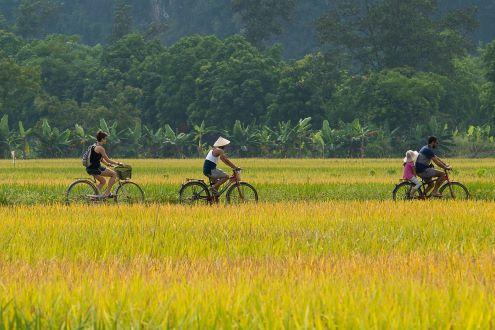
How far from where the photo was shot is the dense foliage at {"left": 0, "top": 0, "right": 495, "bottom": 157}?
204ft

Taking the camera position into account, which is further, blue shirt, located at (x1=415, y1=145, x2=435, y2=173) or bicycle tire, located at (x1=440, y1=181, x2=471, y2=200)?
bicycle tire, located at (x1=440, y1=181, x2=471, y2=200)

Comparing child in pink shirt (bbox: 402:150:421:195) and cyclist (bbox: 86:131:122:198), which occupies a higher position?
cyclist (bbox: 86:131:122:198)

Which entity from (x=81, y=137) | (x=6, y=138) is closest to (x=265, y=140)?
(x=81, y=137)

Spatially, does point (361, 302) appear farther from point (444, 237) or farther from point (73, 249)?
point (444, 237)

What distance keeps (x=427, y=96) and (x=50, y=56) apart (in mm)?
→ 32568

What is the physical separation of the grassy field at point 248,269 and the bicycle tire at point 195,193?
3242 mm

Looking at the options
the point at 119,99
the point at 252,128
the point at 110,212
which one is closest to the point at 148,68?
the point at 119,99

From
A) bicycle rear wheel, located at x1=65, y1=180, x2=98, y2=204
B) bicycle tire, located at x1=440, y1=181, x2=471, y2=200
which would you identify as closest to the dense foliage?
bicycle tire, located at x1=440, y1=181, x2=471, y2=200

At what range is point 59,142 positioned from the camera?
60.2 m

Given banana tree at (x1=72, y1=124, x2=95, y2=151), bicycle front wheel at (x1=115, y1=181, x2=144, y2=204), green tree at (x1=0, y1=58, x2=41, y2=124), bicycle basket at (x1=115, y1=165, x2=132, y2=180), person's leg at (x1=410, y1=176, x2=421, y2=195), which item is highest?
green tree at (x1=0, y1=58, x2=41, y2=124)

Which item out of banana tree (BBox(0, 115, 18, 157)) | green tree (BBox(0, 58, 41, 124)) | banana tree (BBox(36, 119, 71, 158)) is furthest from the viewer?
green tree (BBox(0, 58, 41, 124))

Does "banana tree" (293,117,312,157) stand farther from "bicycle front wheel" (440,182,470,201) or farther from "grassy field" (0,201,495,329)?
"grassy field" (0,201,495,329)

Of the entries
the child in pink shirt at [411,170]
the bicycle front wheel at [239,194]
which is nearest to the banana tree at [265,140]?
the child in pink shirt at [411,170]

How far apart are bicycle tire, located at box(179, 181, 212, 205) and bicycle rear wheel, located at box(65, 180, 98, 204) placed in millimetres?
1611
